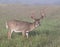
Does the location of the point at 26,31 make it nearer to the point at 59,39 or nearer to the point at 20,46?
the point at 59,39

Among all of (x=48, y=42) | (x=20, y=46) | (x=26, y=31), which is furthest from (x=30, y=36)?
(x=20, y=46)

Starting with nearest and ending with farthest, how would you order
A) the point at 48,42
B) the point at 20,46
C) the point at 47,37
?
the point at 20,46 < the point at 48,42 < the point at 47,37

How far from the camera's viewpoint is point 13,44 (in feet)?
34.3

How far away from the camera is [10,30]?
1223 centimetres

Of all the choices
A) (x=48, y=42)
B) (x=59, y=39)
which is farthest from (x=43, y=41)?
(x=59, y=39)

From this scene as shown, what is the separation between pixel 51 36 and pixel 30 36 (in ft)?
3.05

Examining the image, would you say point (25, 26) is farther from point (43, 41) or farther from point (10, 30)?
point (43, 41)

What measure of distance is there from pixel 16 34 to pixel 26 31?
17.8 inches

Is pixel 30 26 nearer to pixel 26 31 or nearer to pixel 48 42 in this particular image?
pixel 26 31

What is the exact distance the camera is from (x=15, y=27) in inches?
487

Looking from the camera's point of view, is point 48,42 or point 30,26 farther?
point 30,26

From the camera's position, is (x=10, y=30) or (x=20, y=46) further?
(x=10, y=30)

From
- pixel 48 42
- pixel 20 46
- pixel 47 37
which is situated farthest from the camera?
pixel 47 37

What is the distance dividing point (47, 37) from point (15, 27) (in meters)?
1.37
